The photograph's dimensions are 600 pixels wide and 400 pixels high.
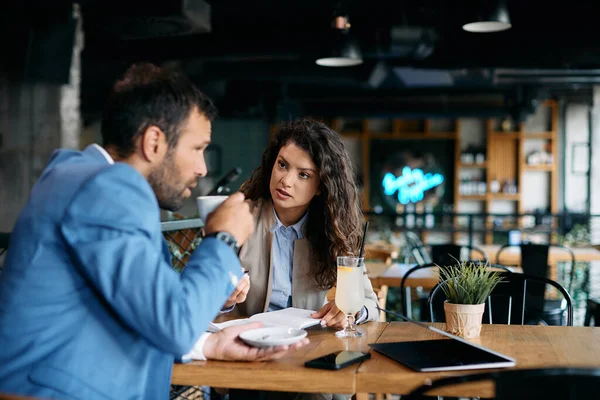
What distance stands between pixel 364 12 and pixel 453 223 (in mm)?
5765

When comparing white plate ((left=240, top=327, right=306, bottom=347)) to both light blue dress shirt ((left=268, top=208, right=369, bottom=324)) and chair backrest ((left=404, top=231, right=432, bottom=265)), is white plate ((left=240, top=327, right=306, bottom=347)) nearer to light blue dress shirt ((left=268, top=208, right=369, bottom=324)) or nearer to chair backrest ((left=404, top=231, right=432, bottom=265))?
light blue dress shirt ((left=268, top=208, right=369, bottom=324))

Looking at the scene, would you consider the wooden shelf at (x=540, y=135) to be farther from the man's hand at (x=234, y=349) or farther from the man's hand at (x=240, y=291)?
the man's hand at (x=234, y=349)

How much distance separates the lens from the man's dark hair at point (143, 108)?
1.37 meters

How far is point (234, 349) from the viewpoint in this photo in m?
1.57

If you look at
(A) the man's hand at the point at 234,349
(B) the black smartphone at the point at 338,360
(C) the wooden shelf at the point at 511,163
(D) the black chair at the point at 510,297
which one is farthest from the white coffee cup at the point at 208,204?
(C) the wooden shelf at the point at 511,163

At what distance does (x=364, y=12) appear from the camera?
644 cm

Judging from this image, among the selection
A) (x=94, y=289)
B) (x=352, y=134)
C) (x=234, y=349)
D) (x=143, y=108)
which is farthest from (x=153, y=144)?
(x=352, y=134)

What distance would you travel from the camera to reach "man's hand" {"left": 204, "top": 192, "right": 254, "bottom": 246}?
1.41 m

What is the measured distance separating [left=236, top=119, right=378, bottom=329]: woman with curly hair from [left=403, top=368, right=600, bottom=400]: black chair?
108 cm

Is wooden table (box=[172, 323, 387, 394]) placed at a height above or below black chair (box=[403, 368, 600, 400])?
below

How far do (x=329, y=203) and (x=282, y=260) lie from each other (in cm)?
27

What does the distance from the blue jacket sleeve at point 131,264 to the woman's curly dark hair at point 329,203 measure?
1.01m

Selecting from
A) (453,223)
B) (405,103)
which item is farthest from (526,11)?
(453,223)

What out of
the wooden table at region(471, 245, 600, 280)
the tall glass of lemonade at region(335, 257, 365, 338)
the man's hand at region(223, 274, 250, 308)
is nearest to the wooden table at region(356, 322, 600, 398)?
the tall glass of lemonade at region(335, 257, 365, 338)
